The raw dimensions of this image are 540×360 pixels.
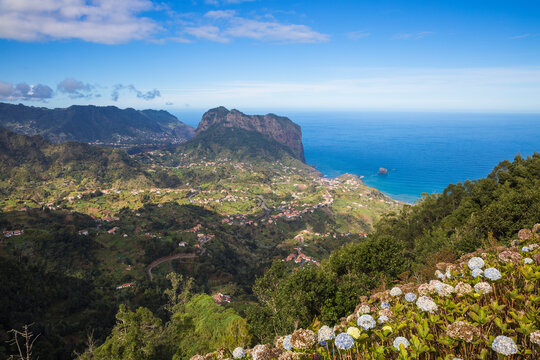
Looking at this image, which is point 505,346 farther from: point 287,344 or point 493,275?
point 287,344

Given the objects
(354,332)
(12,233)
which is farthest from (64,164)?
(354,332)

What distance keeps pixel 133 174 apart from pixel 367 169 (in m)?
166

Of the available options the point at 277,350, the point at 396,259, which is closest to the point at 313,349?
the point at 277,350

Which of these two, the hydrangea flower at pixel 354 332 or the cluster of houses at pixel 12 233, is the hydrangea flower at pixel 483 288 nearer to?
the hydrangea flower at pixel 354 332

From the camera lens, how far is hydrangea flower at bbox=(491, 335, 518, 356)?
3039 mm

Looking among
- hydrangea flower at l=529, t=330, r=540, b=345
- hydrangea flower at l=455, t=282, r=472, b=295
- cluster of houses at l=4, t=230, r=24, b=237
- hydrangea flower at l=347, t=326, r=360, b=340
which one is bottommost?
cluster of houses at l=4, t=230, r=24, b=237

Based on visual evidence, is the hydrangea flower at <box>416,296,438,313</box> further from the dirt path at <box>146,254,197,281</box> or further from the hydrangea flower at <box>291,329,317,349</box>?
the dirt path at <box>146,254,197,281</box>

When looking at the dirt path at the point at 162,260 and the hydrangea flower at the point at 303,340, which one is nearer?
the hydrangea flower at the point at 303,340

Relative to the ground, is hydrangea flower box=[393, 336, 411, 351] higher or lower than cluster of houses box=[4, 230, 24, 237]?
higher

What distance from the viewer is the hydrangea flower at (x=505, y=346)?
9.97 ft

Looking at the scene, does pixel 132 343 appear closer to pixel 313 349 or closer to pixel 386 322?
pixel 313 349

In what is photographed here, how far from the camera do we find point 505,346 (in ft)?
10.2

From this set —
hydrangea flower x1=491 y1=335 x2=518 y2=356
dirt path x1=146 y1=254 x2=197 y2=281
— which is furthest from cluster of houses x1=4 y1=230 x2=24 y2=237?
hydrangea flower x1=491 y1=335 x2=518 y2=356

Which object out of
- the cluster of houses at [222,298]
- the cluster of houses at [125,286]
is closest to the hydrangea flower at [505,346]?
the cluster of houses at [222,298]
